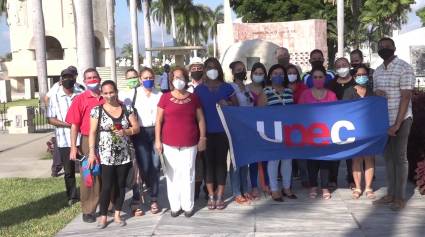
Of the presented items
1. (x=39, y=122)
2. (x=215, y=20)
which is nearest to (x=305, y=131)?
(x=39, y=122)

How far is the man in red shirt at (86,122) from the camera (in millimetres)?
6512

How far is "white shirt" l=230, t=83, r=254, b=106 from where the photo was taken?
7.07 meters

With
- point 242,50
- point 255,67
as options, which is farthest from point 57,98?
point 242,50

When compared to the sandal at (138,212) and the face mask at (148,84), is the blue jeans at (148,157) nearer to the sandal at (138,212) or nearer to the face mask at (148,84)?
the sandal at (138,212)

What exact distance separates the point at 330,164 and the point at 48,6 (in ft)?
177

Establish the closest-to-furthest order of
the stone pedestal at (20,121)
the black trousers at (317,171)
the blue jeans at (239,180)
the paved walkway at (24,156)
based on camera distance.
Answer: the blue jeans at (239,180)
the black trousers at (317,171)
the paved walkway at (24,156)
the stone pedestal at (20,121)

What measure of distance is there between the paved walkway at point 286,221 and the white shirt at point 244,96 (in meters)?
1.25

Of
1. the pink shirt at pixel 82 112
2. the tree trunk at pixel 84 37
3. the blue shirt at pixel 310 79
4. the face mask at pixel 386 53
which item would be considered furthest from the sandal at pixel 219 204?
the tree trunk at pixel 84 37

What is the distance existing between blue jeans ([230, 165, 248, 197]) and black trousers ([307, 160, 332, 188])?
872 mm

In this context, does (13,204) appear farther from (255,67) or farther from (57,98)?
(255,67)

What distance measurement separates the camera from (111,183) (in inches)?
251

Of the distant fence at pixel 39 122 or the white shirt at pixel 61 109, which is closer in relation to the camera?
the white shirt at pixel 61 109

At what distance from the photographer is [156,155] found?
697 centimetres

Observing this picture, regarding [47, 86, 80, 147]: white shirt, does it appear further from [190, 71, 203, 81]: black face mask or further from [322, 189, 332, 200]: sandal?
[322, 189, 332, 200]: sandal
